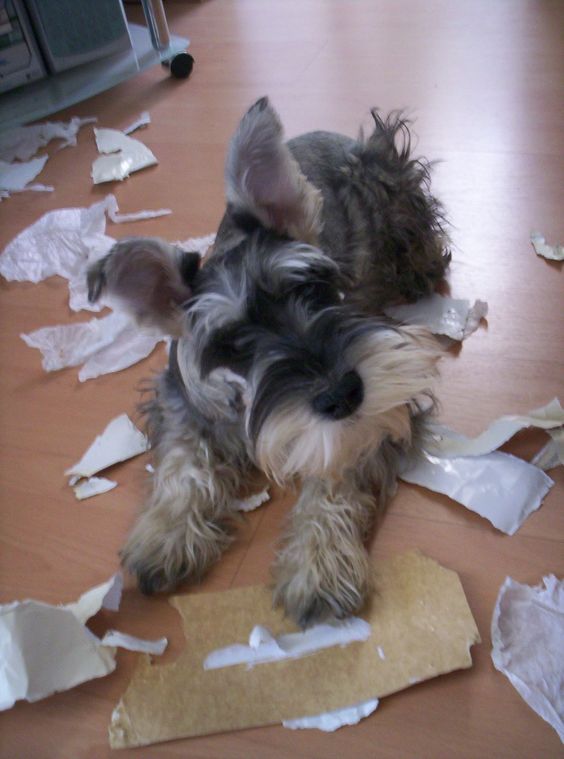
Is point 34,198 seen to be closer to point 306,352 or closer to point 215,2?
point 306,352

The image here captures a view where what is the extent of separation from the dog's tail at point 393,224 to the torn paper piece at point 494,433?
1.62 feet

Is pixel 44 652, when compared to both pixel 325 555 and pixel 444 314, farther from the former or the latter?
pixel 444 314

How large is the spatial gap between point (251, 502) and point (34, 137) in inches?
85.1

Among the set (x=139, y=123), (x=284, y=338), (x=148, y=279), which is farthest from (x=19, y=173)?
(x=284, y=338)

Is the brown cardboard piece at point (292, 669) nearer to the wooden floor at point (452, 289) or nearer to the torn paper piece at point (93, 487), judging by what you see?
the wooden floor at point (452, 289)

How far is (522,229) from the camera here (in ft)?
6.23

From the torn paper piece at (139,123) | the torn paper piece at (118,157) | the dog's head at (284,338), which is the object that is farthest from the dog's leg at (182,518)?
the torn paper piece at (139,123)

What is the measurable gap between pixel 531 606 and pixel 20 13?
9.44 feet

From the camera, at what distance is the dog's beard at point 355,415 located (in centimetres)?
96

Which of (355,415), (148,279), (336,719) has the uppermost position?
(148,279)

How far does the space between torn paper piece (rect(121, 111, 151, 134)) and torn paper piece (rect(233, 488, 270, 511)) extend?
1952 millimetres

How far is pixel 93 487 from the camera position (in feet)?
4.75

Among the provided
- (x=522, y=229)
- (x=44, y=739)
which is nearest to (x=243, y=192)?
(x=44, y=739)

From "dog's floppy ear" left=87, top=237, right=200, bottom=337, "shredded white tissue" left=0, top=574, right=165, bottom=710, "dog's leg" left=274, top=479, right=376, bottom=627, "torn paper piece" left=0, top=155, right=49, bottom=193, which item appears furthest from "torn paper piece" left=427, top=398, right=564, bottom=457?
"torn paper piece" left=0, top=155, right=49, bottom=193
